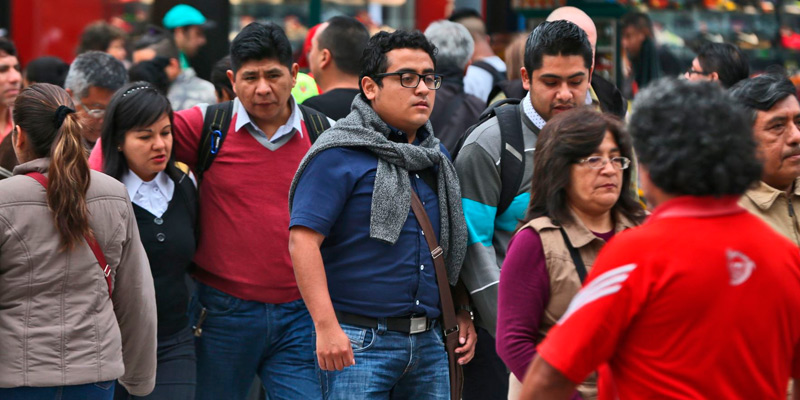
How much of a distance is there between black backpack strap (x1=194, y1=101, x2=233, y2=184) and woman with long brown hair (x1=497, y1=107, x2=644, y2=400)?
5.94 feet

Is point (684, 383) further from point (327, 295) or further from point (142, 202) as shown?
point (142, 202)

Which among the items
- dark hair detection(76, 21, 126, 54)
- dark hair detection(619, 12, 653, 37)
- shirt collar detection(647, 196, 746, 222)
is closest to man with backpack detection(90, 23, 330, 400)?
shirt collar detection(647, 196, 746, 222)

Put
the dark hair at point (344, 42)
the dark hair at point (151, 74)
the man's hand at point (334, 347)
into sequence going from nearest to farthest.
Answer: the man's hand at point (334, 347) < the dark hair at point (344, 42) < the dark hair at point (151, 74)

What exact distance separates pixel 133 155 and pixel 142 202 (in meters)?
0.22

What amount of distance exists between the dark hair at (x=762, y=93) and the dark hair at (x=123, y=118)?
8.15 ft

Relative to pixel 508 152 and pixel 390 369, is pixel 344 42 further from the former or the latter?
pixel 390 369

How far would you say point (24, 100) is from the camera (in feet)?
12.9

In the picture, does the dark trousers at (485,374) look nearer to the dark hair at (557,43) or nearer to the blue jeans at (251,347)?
the blue jeans at (251,347)

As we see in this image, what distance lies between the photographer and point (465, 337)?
4152 mm

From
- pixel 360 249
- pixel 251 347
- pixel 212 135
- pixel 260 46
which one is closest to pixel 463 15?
pixel 260 46

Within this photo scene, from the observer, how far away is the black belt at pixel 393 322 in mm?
3879

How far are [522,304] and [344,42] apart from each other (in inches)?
123

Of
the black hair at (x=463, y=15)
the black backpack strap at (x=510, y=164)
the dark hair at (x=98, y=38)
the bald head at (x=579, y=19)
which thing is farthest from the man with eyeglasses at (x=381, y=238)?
the dark hair at (x=98, y=38)

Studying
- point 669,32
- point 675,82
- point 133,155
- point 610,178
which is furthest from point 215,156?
point 669,32
